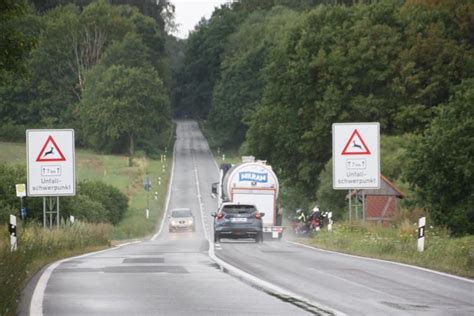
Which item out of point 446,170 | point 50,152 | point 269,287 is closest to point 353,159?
point 446,170

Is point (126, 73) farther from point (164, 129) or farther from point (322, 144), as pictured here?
point (322, 144)

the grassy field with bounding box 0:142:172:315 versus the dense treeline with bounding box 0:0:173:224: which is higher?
the dense treeline with bounding box 0:0:173:224

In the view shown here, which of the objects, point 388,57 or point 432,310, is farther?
point 388,57

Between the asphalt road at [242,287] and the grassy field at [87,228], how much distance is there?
48cm

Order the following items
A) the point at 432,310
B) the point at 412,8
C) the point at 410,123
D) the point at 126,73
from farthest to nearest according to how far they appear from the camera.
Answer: the point at 126,73 → the point at 412,8 → the point at 410,123 → the point at 432,310

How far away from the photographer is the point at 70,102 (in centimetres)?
12038

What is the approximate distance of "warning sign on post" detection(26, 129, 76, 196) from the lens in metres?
35.0

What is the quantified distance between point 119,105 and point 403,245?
86.9 metres

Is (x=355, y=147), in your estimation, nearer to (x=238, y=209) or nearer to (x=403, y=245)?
(x=238, y=209)

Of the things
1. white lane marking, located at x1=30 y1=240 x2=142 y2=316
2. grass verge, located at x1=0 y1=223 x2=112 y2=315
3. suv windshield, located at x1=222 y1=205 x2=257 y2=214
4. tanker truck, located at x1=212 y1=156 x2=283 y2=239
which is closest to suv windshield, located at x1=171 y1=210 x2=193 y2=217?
tanker truck, located at x1=212 y1=156 x2=283 y2=239

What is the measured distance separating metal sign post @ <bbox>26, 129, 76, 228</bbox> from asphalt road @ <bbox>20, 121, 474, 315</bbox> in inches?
328

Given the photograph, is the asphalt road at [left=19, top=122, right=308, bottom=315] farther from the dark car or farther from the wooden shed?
the wooden shed

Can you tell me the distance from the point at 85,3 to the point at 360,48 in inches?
3079

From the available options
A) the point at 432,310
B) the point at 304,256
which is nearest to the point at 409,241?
the point at 304,256
